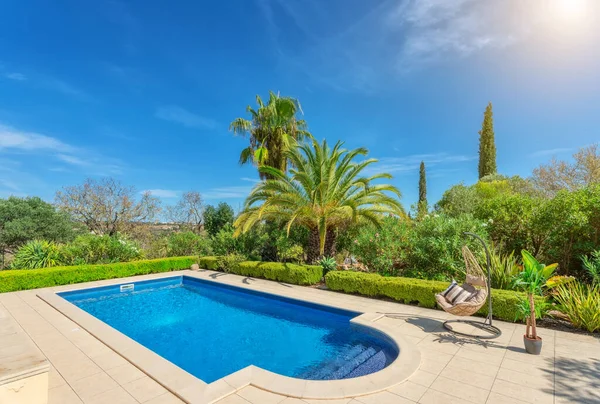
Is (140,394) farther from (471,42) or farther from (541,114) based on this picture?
(541,114)

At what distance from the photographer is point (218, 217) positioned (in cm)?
2109

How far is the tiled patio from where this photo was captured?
3549 mm

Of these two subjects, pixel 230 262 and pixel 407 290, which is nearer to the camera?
pixel 407 290

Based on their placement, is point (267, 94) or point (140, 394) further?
point (267, 94)

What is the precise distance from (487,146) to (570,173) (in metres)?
12.1

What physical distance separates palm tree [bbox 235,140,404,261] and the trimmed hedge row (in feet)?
3.04

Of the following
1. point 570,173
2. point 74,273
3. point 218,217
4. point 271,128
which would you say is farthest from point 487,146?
point 74,273

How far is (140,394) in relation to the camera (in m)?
3.64

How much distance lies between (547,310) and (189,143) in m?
22.2

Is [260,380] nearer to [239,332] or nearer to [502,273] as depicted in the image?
[239,332]

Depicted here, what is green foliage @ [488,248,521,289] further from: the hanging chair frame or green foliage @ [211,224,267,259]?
green foliage @ [211,224,267,259]

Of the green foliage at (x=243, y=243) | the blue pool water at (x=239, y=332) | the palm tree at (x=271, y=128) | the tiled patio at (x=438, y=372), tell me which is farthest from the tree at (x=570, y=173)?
the blue pool water at (x=239, y=332)

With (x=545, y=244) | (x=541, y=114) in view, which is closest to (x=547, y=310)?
(x=545, y=244)

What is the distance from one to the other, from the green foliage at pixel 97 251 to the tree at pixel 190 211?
38.1 feet
